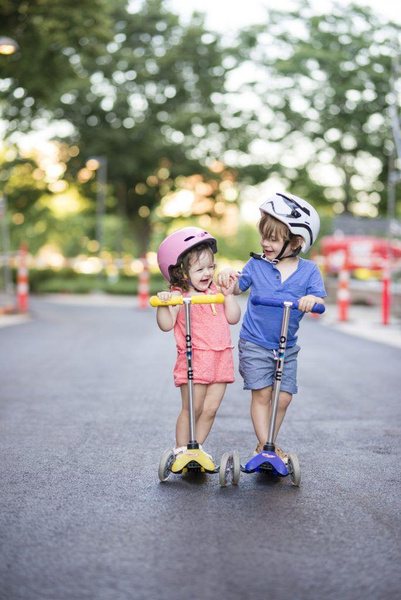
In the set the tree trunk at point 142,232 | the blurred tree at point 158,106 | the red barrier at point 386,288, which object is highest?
the blurred tree at point 158,106

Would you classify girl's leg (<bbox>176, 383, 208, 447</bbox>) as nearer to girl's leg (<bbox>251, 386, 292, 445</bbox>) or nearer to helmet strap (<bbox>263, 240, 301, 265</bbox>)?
girl's leg (<bbox>251, 386, 292, 445</bbox>)

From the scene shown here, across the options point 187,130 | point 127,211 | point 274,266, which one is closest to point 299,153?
point 187,130

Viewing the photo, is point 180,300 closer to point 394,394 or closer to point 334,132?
point 394,394

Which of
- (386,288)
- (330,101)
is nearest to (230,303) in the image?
(386,288)

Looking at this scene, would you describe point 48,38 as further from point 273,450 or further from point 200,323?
point 273,450

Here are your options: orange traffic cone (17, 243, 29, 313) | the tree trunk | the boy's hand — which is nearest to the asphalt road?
the boy's hand

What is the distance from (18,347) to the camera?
12539mm

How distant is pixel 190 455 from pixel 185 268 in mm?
939

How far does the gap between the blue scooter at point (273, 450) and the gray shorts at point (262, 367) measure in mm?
141

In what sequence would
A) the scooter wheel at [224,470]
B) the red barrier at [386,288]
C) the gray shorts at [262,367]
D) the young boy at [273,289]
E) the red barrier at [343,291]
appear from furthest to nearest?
the red barrier at [343,291]
the red barrier at [386,288]
the gray shorts at [262,367]
the young boy at [273,289]
the scooter wheel at [224,470]

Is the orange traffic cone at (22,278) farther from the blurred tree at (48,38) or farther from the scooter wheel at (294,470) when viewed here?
the scooter wheel at (294,470)

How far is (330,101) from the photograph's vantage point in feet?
125

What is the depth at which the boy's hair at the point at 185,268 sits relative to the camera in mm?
4941

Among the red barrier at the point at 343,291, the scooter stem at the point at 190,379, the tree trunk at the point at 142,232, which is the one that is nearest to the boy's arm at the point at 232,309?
the scooter stem at the point at 190,379
